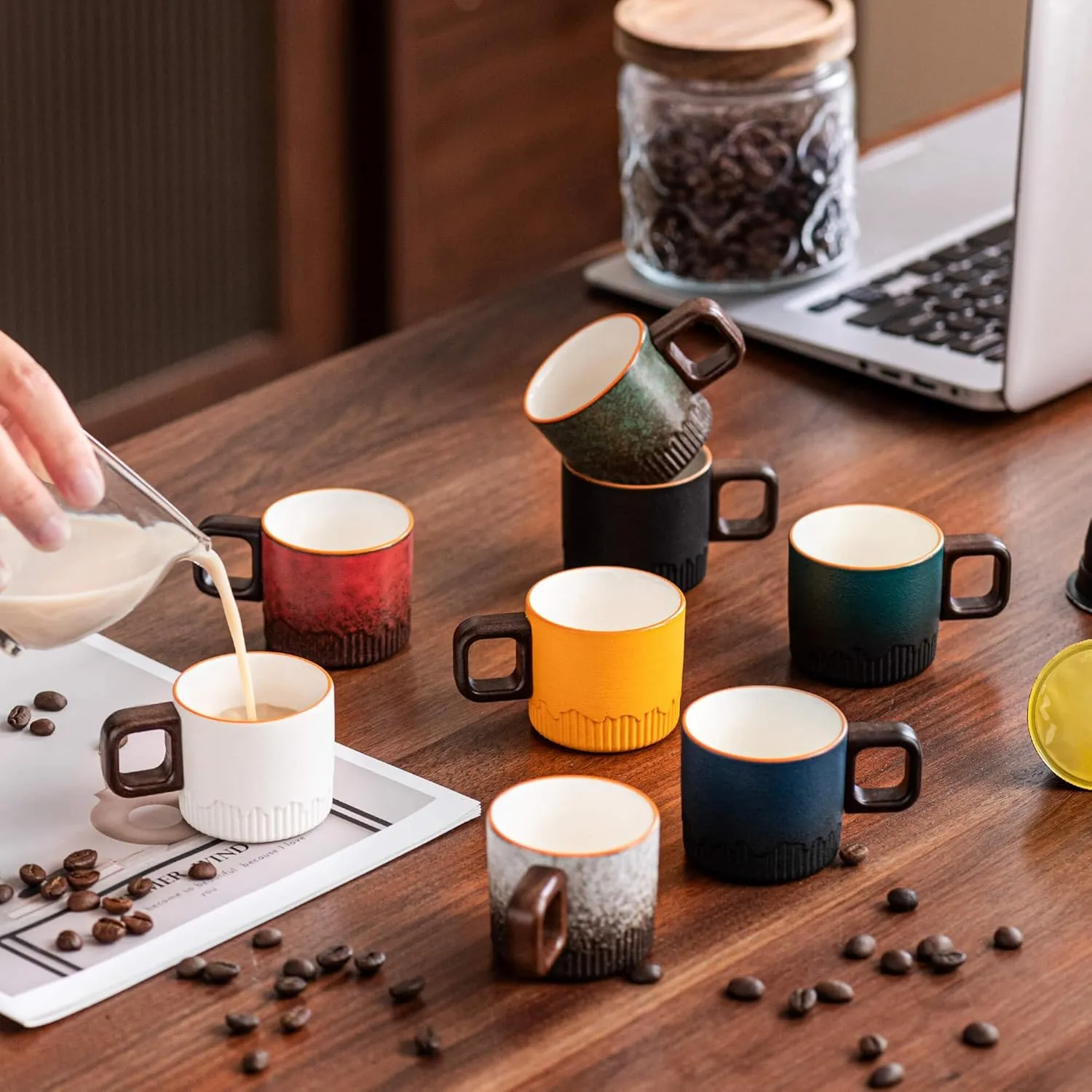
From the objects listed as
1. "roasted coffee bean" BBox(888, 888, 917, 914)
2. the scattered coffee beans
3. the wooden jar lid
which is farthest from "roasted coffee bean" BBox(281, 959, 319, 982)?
the wooden jar lid

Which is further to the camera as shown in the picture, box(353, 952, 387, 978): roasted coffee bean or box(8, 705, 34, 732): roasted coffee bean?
box(8, 705, 34, 732): roasted coffee bean

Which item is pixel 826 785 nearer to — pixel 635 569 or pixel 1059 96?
pixel 635 569

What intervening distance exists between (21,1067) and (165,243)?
7.50 feet

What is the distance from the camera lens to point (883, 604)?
134 centimetres

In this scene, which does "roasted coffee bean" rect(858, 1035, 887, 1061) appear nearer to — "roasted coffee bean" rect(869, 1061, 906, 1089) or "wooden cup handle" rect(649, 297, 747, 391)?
"roasted coffee bean" rect(869, 1061, 906, 1089)

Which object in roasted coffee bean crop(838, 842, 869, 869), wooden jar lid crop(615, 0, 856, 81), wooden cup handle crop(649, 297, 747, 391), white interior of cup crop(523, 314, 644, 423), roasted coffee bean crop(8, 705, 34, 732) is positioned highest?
wooden jar lid crop(615, 0, 856, 81)

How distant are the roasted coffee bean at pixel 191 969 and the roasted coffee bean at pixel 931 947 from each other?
0.39m

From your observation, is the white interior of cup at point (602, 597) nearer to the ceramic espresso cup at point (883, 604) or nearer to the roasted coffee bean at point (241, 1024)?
the ceramic espresso cup at point (883, 604)

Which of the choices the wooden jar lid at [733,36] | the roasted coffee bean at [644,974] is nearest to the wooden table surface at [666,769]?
the roasted coffee bean at [644,974]

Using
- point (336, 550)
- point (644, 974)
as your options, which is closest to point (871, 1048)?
point (644, 974)

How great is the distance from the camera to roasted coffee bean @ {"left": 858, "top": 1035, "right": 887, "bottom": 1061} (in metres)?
0.98

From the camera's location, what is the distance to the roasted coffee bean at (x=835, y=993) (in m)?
1.03

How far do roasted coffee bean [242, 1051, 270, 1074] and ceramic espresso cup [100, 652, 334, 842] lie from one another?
209 millimetres

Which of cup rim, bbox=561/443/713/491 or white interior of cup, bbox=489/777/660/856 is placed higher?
cup rim, bbox=561/443/713/491
